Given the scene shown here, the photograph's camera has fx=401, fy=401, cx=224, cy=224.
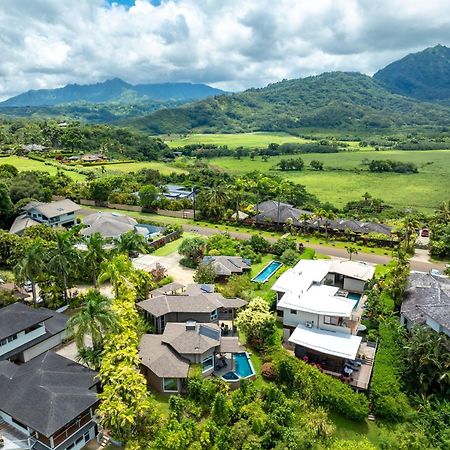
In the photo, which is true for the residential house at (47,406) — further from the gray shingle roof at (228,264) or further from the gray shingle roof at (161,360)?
the gray shingle roof at (228,264)

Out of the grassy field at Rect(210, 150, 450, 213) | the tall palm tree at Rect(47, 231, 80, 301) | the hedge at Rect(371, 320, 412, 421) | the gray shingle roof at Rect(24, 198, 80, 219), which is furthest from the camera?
the grassy field at Rect(210, 150, 450, 213)

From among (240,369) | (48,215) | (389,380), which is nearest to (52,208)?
(48,215)

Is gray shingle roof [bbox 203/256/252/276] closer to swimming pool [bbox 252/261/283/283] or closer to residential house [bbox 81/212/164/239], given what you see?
swimming pool [bbox 252/261/283/283]

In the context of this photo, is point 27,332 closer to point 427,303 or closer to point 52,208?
point 427,303

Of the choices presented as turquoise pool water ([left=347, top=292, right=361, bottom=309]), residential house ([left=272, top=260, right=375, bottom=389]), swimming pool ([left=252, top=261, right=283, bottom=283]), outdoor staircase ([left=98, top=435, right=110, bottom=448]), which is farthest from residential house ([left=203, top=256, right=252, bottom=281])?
outdoor staircase ([left=98, top=435, right=110, bottom=448])

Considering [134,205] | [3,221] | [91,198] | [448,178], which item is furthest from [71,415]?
[448,178]

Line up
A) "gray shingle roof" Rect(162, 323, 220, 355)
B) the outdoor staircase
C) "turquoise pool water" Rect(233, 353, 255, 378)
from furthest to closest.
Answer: "turquoise pool water" Rect(233, 353, 255, 378) < "gray shingle roof" Rect(162, 323, 220, 355) < the outdoor staircase
